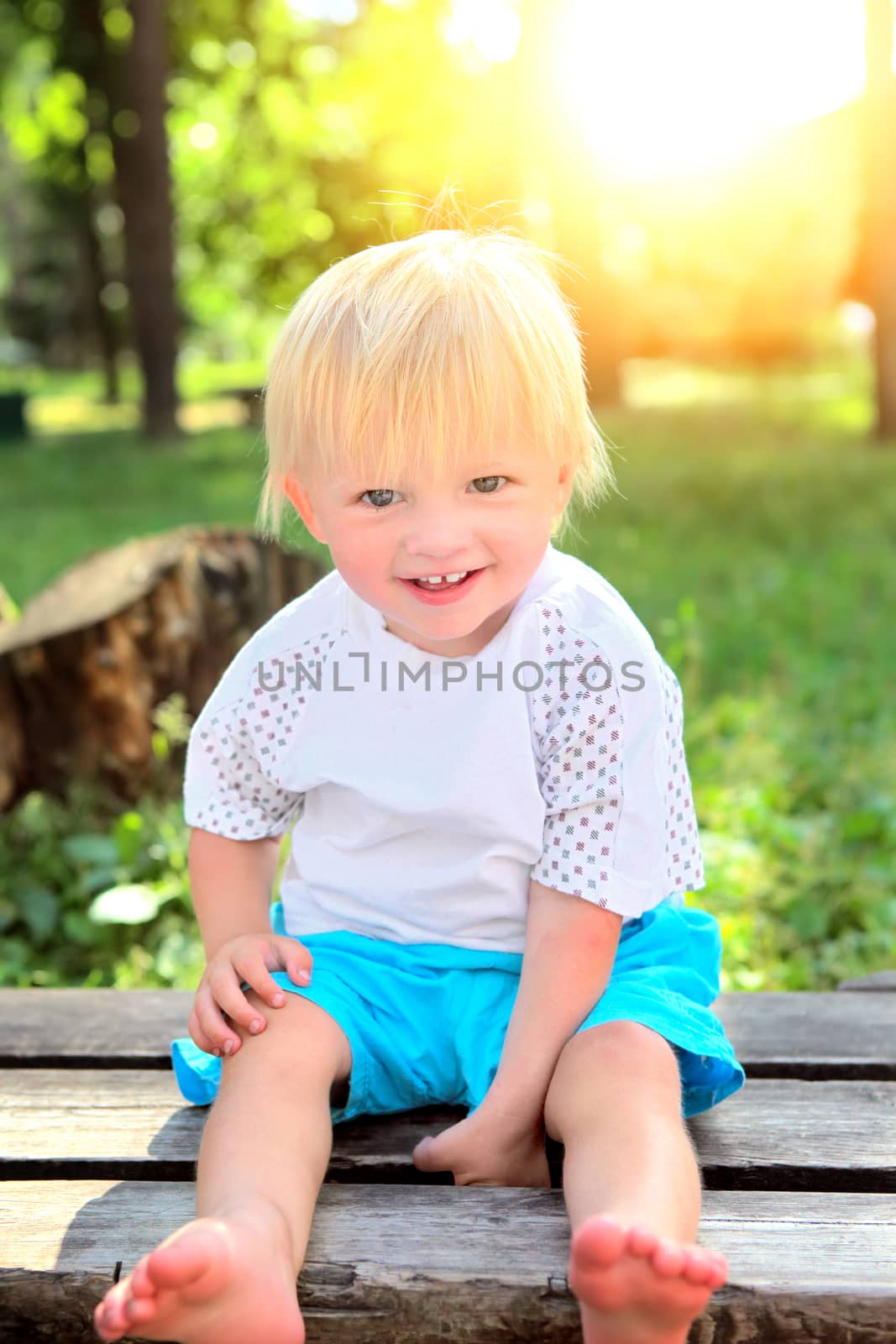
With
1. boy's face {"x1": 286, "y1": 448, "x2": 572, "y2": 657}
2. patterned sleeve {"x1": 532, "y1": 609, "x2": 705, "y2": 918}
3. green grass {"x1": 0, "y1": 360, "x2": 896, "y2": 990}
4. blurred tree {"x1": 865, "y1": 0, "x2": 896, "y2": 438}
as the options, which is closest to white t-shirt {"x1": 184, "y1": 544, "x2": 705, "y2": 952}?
patterned sleeve {"x1": 532, "y1": 609, "x2": 705, "y2": 918}

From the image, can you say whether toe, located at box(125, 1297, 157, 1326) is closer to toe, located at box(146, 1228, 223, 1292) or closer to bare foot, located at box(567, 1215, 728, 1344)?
toe, located at box(146, 1228, 223, 1292)

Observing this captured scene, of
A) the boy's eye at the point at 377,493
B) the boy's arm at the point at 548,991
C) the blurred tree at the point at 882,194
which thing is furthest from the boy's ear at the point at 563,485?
the blurred tree at the point at 882,194

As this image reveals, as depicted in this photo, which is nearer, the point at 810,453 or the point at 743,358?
the point at 810,453

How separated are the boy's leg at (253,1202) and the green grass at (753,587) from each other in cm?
125

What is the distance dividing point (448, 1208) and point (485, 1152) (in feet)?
0.31

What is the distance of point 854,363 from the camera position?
18016mm

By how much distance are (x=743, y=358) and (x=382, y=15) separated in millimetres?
6245

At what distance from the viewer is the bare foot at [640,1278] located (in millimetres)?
1218

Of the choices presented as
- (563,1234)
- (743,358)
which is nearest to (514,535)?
(563,1234)

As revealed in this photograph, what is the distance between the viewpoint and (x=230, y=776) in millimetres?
1875

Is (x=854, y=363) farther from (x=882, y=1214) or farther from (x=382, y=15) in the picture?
(x=882, y=1214)

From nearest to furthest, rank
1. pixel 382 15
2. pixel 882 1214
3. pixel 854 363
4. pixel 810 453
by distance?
pixel 882 1214 → pixel 810 453 → pixel 382 15 → pixel 854 363

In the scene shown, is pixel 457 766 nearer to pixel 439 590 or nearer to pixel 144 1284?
pixel 439 590

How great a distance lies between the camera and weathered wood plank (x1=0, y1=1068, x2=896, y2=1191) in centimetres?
163
